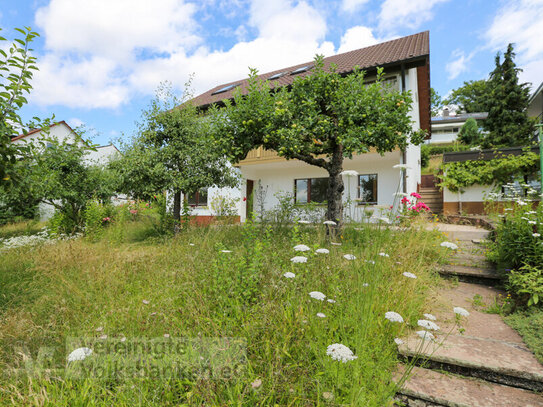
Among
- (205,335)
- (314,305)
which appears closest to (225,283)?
(205,335)

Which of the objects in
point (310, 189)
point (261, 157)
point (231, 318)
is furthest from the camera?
point (310, 189)

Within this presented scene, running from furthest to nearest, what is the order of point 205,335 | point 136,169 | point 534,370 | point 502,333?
1. point 136,169
2. point 502,333
3. point 205,335
4. point 534,370

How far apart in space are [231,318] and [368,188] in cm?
1022

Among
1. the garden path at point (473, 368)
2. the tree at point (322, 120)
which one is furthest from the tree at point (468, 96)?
the garden path at point (473, 368)

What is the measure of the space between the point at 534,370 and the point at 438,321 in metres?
0.80

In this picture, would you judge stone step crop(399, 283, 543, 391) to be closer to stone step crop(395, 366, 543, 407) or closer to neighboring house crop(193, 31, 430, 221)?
stone step crop(395, 366, 543, 407)

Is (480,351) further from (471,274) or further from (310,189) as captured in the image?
(310,189)

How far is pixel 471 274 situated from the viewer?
386 centimetres

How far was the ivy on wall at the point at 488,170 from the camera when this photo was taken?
9484mm

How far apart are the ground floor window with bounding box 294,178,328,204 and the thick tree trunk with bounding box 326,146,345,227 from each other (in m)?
6.92

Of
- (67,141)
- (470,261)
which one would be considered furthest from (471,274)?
(67,141)

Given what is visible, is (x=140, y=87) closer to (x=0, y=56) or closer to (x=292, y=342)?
(x=0, y=56)

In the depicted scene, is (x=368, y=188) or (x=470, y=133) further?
(x=470, y=133)

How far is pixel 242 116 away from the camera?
4941mm
